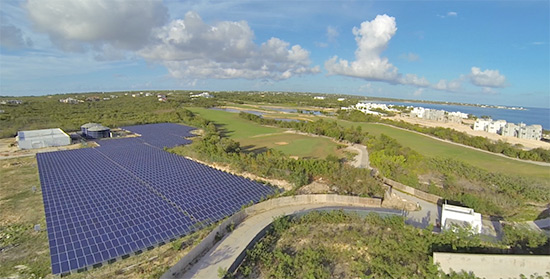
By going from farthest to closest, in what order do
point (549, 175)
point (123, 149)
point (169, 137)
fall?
point (169, 137) → point (123, 149) → point (549, 175)

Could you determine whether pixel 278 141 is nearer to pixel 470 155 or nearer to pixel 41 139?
pixel 470 155

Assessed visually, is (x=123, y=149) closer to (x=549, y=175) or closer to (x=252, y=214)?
(x=252, y=214)

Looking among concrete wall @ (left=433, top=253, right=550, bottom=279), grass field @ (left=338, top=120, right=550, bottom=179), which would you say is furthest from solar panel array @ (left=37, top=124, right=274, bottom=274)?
grass field @ (left=338, top=120, right=550, bottom=179)

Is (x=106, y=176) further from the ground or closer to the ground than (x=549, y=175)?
further from the ground

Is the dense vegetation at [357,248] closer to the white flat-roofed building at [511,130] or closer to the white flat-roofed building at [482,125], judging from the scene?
the white flat-roofed building at [511,130]

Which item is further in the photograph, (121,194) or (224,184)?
(224,184)

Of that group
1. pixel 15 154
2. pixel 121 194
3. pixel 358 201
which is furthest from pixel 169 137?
pixel 358 201

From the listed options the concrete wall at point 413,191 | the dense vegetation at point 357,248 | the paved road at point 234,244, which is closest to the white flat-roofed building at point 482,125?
the concrete wall at point 413,191

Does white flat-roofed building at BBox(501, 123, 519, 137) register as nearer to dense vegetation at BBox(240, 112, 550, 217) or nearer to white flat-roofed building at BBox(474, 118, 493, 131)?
white flat-roofed building at BBox(474, 118, 493, 131)
